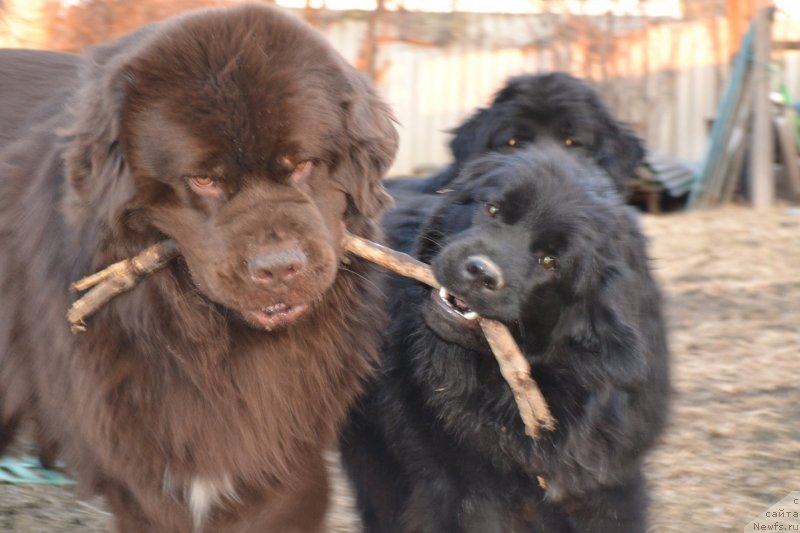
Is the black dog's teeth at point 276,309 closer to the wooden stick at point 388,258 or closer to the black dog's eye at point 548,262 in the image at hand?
the wooden stick at point 388,258

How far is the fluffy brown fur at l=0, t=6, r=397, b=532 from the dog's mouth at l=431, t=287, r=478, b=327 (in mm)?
Result: 204

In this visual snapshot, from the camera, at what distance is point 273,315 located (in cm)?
263

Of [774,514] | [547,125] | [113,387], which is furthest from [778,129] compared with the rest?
[113,387]

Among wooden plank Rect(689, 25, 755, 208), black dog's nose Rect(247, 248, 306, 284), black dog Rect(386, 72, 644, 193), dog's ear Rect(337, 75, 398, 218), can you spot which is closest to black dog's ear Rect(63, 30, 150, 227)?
black dog's nose Rect(247, 248, 306, 284)

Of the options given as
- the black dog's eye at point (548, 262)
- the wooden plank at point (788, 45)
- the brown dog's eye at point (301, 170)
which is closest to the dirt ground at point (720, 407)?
the black dog's eye at point (548, 262)

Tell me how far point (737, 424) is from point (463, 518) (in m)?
1.74

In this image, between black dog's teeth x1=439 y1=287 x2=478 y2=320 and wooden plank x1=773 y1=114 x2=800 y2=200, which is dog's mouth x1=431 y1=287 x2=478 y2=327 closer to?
black dog's teeth x1=439 y1=287 x2=478 y2=320

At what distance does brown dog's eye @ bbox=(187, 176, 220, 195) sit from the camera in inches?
100

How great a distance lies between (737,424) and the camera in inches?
168

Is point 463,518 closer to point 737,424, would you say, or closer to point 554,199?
point 554,199

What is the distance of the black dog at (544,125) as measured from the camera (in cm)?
433

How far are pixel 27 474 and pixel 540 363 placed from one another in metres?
2.09

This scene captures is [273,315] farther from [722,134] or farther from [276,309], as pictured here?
[722,134]

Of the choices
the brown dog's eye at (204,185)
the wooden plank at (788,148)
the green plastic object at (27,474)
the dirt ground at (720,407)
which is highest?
the brown dog's eye at (204,185)
